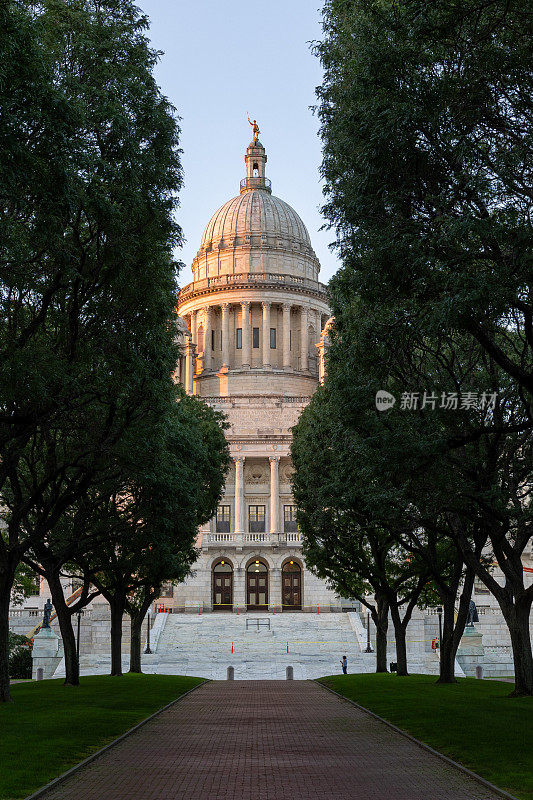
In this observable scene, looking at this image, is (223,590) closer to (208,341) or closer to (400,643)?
(208,341)

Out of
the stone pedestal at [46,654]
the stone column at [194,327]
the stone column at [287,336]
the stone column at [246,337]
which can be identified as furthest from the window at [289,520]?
the stone pedestal at [46,654]

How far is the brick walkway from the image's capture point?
47.7 feet

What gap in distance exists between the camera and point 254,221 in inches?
4660

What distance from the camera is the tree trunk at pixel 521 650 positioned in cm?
3081

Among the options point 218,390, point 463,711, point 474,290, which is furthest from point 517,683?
point 218,390

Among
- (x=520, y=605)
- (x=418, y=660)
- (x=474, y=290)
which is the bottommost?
(x=418, y=660)

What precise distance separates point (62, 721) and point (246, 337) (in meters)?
89.0

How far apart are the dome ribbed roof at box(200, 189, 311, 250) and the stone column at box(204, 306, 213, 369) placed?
946 cm

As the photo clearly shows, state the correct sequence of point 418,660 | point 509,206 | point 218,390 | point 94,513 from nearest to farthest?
point 509,206
point 94,513
point 418,660
point 218,390

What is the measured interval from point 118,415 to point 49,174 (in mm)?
9688

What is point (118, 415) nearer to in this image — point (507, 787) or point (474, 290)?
point (474, 290)

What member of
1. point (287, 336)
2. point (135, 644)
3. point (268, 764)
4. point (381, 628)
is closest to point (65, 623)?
point (135, 644)

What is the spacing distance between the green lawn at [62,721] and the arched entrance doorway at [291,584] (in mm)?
47595

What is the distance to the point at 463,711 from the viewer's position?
25203 mm
